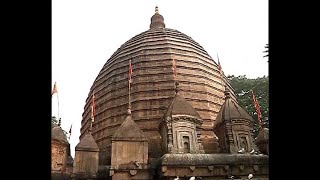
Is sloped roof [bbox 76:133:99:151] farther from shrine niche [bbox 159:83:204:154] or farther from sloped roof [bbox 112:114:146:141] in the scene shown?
shrine niche [bbox 159:83:204:154]

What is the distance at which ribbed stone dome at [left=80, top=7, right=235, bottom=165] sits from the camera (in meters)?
15.4

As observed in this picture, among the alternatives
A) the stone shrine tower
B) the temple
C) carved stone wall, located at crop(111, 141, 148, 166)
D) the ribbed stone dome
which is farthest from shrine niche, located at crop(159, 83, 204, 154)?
the stone shrine tower

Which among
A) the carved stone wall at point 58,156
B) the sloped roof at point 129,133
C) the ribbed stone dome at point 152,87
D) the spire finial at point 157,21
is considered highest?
the spire finial at point 157,21

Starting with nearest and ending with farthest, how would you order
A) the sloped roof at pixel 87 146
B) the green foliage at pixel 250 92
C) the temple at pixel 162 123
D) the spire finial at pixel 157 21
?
the temple at pixel 162 123 < the sloped roof at pixel 87 146 < the spire finial at pixel 157 21 < the green foliage at pixel 250 92

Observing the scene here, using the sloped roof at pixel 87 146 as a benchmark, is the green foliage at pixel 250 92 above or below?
above

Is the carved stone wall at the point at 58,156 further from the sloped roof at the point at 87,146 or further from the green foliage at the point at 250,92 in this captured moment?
the green foliage at the point at 250,92

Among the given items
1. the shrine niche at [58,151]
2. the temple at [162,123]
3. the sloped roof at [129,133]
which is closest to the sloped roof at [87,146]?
the temple at [162,123]

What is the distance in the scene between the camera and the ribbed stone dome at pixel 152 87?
50.6 ft

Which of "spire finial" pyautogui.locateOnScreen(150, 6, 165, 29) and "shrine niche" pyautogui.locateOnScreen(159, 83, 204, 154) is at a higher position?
"spire finial" pyautogui.locateOnScreen(150, 6, 165, 29)

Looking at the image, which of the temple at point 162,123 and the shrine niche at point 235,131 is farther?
the shrine niche at point 235,131
